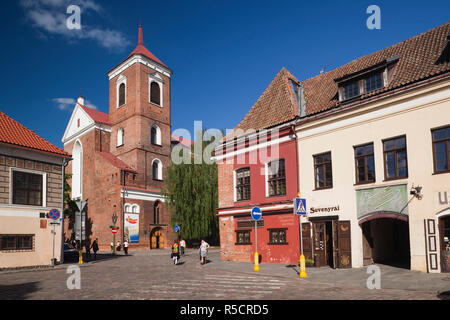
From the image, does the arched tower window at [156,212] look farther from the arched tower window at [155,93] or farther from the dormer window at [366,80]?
the dormer window at [366,80]

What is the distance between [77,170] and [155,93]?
44.6ft

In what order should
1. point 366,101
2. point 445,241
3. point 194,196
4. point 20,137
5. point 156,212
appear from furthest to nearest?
1. point 156,212
2. point 194,196
3. point 20,137
4. point 366,101
5. point 445,241

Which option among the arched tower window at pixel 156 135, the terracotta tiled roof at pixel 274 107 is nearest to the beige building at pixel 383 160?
the terracotta tiled roof at pixel 274 107

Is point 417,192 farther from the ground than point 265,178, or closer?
closer

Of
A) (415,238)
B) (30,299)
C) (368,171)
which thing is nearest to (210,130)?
(368,171)

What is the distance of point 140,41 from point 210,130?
15.5 meters

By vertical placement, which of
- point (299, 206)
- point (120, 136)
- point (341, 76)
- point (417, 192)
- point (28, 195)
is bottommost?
point (299, 206)

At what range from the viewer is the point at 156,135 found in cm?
4650

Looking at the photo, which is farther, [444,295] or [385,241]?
[385,241]

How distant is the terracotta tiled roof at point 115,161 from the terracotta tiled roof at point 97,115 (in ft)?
13.5

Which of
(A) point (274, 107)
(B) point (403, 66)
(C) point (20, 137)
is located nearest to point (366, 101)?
(B) point (403, 66)

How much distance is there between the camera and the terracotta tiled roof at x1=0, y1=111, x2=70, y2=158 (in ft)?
70.4

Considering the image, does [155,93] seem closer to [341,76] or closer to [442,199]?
[341,76]
